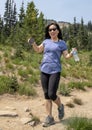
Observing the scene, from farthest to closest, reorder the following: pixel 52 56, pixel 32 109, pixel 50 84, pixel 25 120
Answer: pixel 32 109 < pixel 25 120 < pixel 52 56 < pixel 50 84

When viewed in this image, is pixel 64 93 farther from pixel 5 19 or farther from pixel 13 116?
pixel 5 19

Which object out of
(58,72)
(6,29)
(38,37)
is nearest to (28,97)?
(58,72)

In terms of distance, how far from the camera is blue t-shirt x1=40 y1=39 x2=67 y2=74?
747 centimetres

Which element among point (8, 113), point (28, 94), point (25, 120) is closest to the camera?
point (25, 120)

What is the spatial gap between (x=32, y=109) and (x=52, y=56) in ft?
6.28

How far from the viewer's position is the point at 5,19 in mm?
89812

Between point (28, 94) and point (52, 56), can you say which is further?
point (28, 94)

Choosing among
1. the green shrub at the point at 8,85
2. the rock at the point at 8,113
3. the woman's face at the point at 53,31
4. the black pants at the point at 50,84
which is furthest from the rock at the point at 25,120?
the green shrub at the point at 8,85

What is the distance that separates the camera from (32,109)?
8828mm

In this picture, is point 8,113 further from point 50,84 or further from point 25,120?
point 50,84

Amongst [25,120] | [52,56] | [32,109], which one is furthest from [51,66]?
[32,109]

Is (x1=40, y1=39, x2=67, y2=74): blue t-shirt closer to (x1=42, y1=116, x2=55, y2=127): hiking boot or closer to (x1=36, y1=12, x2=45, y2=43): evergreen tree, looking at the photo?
(x1=42, y1=116, x2=55, y2=127): hiking boot

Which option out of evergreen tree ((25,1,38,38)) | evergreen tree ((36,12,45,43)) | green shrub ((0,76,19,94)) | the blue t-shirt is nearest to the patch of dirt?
green shrub ((0,76,19,94))

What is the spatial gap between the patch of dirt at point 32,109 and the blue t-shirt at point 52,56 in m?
1.18
